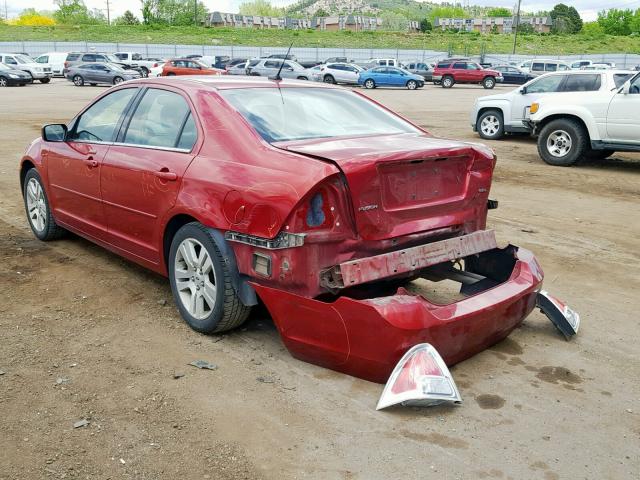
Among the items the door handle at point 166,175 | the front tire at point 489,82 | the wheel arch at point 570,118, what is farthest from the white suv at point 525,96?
the front tire at point 489,82

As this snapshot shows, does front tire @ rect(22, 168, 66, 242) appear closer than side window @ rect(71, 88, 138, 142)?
No

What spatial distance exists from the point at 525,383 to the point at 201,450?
71.3 inches

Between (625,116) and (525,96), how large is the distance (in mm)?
3536

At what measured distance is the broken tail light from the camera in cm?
329

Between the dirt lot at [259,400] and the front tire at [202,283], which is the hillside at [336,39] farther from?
the front tire at [202,283]

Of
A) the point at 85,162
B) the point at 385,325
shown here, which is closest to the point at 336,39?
the point at 85,162

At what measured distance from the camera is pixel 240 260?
3.86 meters

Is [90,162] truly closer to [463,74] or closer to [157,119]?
[157,119]

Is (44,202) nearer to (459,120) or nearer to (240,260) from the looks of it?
(240,260)

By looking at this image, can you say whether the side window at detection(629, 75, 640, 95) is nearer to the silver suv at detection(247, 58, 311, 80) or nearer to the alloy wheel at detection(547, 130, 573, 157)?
the alloy wheel at detection(547, 130, 573, 157)

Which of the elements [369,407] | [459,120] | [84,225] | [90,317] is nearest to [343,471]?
[369,407]

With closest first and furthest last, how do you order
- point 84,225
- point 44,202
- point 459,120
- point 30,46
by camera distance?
point 84,225 → point 44,202 → point 459,120 → point 30,46

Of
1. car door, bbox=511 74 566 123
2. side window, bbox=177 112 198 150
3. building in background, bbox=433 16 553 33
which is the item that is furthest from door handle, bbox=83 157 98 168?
building in background, bbox=433 16 553 33

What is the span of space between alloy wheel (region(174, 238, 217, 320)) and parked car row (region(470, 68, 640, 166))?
895cm
